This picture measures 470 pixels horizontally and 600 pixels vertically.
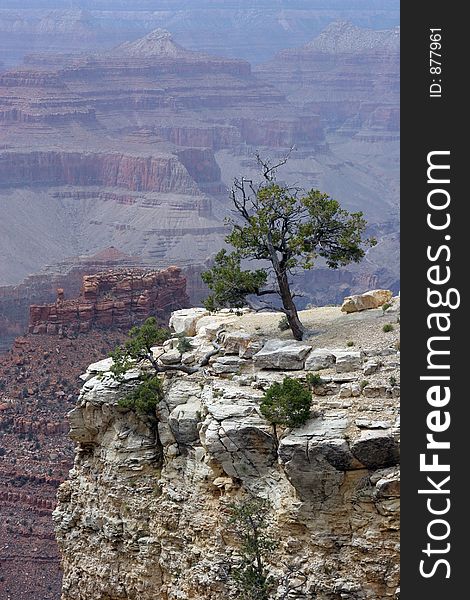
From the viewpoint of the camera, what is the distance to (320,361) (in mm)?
28922

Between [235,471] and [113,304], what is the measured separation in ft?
179

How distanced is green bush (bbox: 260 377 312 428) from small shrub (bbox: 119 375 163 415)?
3.15 m

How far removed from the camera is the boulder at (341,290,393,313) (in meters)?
33.2

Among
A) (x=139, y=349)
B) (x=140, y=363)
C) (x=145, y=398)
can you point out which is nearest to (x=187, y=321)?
(x=140, y=363)

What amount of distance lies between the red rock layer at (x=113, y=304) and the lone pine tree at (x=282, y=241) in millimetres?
47392

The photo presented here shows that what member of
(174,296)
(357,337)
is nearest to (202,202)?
(174,296)

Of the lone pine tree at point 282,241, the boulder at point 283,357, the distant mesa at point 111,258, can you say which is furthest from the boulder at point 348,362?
the distant mesa at point 111,258

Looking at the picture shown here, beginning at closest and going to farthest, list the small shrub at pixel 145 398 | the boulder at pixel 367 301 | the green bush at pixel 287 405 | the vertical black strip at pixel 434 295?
the vertical black strip at pixel 434 295 < the green bush at pixel 287 405 < the small shrub at pixel 145 398 < the boulder at pixel 367 301

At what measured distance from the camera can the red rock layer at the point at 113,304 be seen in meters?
79.4

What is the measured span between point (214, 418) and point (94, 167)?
174328 millimetres

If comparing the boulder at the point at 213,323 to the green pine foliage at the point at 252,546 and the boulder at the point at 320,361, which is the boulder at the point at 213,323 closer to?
the boulder at the point at 320,361

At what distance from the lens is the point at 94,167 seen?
19950 cm

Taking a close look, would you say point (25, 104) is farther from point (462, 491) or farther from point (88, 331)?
point (462, 491)

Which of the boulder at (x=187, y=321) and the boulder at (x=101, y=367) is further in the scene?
the boulder at (x=187, y=321)
